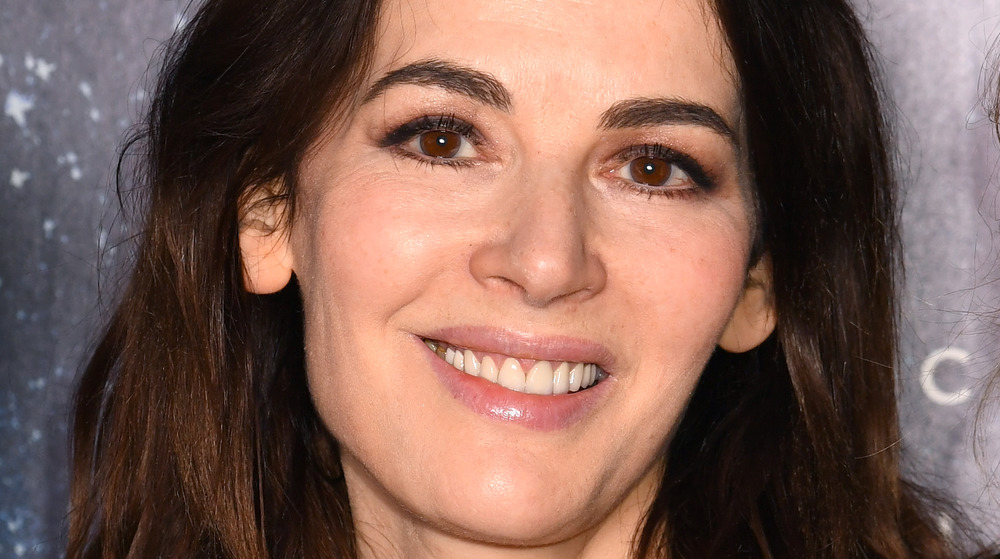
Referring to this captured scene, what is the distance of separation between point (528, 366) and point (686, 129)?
0.37m

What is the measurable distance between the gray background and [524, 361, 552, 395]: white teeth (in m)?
0.97

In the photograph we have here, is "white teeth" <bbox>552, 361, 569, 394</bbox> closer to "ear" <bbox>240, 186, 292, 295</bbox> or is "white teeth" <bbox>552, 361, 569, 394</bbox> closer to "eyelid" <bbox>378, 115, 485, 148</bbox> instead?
"eyelid" <bbox>378, 115, 485, 148</bbox>

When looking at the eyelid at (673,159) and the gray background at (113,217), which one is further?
the gray background at (113,217)

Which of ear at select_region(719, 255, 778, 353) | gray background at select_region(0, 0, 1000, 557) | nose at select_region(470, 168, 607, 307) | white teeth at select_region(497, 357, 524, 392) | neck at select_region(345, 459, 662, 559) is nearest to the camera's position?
nose at select_region(470, 168, 607, 307)

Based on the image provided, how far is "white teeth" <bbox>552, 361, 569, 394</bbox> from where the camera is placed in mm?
1708

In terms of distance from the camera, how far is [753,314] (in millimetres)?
1959

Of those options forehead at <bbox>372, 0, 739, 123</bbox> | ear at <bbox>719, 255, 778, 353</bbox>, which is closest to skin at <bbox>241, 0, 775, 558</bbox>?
forehead at <bbox>372, 0, 739, 123</bbox>

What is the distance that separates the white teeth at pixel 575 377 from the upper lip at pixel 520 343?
3 cm

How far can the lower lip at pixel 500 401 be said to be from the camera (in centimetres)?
169

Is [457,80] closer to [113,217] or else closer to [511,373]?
[511,373]

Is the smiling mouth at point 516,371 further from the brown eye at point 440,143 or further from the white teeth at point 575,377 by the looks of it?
the brown eye at point 440,143

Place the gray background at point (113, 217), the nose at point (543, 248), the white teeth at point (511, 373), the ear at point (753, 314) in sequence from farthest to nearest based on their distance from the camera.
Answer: the gray background at point (113, 217) → the ear at point (753, 314) → the white teeth at point (511, 373) → the nose at point (543, 248)

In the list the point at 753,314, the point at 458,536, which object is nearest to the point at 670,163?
→ the point at 753,314

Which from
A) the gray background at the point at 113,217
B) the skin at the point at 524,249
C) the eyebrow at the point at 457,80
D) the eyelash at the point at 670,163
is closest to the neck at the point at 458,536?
the skin at the point at 524,249
